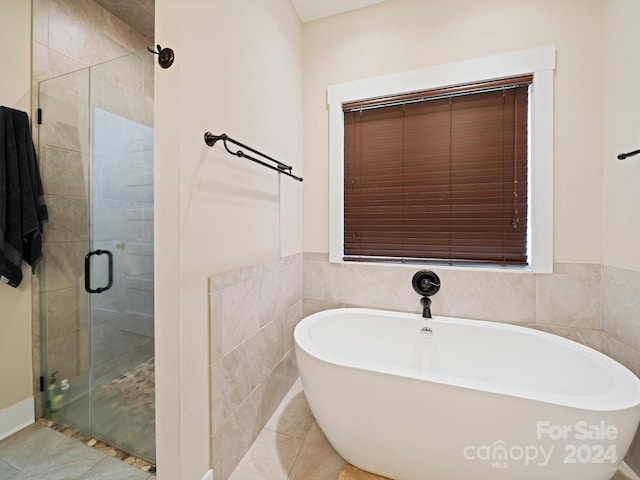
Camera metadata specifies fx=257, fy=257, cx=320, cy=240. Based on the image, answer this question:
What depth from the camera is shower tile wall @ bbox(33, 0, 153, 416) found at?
62.6 inches

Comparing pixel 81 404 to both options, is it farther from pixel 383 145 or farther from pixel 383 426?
pixel 383 145

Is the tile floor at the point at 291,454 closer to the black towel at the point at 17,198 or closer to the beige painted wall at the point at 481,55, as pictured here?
the beige painted wall at the point at 481,55

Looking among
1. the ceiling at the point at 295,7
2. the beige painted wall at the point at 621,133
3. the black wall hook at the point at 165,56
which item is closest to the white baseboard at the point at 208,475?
the black wall hook at the point at 165,56

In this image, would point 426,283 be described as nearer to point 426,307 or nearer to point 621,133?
point 426,307

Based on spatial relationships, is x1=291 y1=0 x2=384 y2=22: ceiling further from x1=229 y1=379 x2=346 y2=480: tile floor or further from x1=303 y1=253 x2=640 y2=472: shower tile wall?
x1=229 y1=379 x2=346 y2=480: tile floor

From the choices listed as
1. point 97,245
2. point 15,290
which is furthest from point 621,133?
point 15,290

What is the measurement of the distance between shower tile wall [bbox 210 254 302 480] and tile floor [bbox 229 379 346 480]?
55 millimetres

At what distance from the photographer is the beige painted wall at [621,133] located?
1.28 m

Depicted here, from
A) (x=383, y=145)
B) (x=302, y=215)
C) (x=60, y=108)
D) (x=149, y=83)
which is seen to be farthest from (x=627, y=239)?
(x=60, y=108)

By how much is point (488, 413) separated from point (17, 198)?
2.56m

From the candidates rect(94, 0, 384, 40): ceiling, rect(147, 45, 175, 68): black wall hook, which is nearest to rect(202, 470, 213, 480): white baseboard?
rect(147, 45, 175, 68): black wall hook

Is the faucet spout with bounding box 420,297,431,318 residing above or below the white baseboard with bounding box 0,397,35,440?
above

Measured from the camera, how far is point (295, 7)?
1.93 m

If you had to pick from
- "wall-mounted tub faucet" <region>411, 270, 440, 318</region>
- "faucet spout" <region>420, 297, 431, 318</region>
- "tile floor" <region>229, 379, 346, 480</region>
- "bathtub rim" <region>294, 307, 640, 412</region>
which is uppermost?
"wall-mounted tub faucet" <region>411, 270, 440, 318</region>
